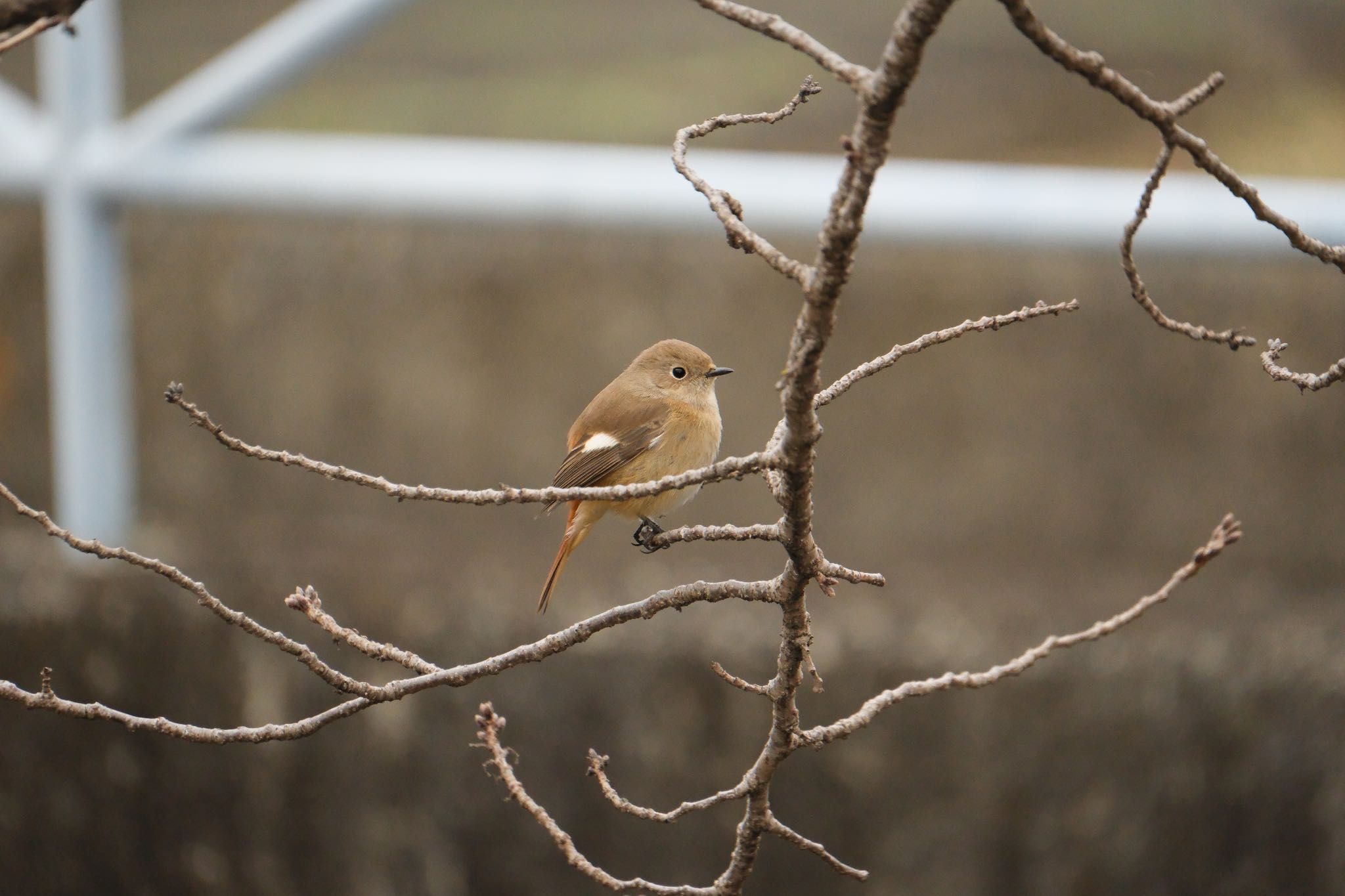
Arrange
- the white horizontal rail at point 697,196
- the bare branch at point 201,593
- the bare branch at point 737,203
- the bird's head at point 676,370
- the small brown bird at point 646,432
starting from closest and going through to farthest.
→ the bare branch at point 737,203, the bare branch at point 201,593, the small brown bird at point 646,432, the bird's head at point 676,370, the white horizontal rail at point 697,196

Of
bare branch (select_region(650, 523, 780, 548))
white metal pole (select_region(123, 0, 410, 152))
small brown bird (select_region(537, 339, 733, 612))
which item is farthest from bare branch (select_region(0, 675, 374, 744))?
white metal pole (select_region(123, 0, 410, 152))

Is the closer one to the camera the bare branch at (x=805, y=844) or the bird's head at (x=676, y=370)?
the bare branch at (x=805, y=844)

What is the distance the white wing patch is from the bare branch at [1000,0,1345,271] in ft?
7.17

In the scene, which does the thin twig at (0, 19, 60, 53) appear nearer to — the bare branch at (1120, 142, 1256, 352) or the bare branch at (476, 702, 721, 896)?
the bare branch at (476, 702, 721, 896)

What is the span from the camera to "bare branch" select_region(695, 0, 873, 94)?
1.57 m

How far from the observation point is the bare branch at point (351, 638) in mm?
2121

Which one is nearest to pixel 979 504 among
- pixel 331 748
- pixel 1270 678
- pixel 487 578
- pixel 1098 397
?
pixel 1098 397

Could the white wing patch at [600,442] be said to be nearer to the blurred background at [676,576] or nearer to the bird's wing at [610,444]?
the bird's wing at [610,444]

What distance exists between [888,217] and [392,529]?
2.72 metres

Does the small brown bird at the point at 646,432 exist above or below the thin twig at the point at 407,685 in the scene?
above

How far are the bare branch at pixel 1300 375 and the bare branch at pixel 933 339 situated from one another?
0.35m

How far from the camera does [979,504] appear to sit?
20.3ft

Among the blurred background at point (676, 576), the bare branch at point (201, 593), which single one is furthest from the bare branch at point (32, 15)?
the blurred background at point (676, 576)

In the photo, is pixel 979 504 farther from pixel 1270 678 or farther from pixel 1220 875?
pixel 1220 875
